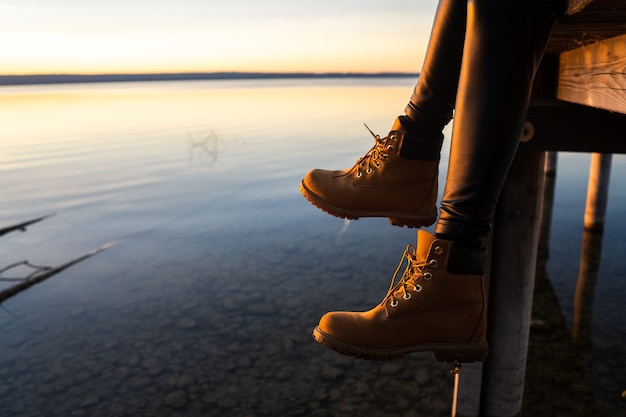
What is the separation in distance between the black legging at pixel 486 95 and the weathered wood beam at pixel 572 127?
1.35 meters

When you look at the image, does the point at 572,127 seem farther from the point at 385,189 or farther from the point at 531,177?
the point at 385,189

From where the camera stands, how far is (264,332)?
251 inches

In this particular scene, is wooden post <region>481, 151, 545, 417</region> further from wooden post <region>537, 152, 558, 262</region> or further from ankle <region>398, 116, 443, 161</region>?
wooden post <region>537, 152, 558, 262</region>

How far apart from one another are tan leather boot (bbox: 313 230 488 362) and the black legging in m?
0.25

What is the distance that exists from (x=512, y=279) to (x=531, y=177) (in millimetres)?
674

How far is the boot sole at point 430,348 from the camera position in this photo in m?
2.14

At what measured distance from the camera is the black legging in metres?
1.66

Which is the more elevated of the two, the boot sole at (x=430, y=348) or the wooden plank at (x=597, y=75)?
the wooden plank at (x=597, y=75)

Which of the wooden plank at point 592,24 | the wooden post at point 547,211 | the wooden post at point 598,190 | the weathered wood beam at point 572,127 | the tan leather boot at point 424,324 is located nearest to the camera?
the wooden plank at point 592,24

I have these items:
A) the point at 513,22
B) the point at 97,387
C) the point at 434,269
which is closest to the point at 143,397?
the point at 97,387

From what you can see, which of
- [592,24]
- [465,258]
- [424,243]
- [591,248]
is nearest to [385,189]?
[424,243]

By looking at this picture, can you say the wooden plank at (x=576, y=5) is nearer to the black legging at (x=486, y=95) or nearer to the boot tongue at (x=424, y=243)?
the black legging at (x=486, y=95)

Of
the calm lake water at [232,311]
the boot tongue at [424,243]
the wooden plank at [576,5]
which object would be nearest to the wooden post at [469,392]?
the calm lake water at [232,311]

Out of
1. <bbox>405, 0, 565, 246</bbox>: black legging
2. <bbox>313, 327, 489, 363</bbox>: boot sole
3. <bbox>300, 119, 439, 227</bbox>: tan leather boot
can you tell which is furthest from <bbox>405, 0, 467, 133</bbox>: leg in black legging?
<bbox>313, 327, 489, 363</bbox>: boot sole
